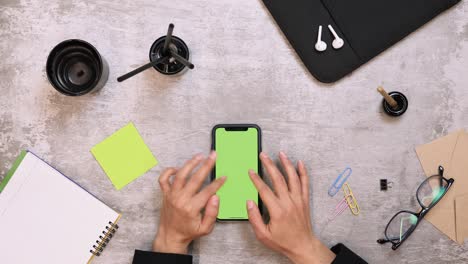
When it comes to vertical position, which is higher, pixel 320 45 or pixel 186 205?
pixel 320 45

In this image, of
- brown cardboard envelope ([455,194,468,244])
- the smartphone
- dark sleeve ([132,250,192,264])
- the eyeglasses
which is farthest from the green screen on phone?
brown cardboard envelope ([455,194,468,244])

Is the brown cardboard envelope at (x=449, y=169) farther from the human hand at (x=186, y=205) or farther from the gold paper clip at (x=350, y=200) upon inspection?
the human hand at (x=186, y=205)

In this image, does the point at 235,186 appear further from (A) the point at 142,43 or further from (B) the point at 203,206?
(A) the point at 142,43

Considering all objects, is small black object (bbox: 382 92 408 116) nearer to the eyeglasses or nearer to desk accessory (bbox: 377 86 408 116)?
desk accessory (bbox: 377 86 408 116)

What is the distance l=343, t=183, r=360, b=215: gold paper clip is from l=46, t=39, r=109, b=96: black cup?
65 cm

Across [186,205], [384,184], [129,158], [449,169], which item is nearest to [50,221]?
[129,158]

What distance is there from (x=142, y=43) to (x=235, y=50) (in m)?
0.24

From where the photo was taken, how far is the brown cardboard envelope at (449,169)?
0.99 m

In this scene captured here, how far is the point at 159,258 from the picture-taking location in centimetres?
97

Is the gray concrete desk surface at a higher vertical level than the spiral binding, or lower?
higher

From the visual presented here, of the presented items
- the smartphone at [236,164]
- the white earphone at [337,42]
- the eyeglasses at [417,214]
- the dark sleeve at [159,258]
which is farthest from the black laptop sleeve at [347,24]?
the dark sleeve at [159,258]

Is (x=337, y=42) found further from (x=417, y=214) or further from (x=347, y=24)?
(x=417, y=214)

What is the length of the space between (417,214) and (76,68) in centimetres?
90

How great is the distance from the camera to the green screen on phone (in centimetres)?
100
